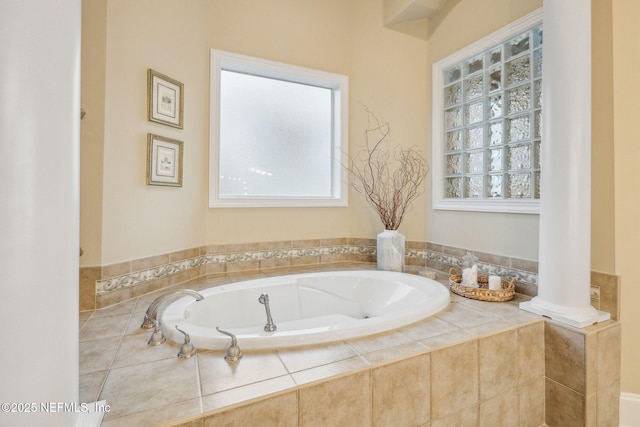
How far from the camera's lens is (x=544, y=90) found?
1553 millimetres

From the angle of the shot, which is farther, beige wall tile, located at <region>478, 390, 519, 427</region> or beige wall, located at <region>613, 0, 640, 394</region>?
beige wall, located at <region>613, 0, 640, 394</region>

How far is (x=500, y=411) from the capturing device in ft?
4.26

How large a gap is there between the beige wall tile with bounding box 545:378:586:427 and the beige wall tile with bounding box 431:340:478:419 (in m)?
0.52

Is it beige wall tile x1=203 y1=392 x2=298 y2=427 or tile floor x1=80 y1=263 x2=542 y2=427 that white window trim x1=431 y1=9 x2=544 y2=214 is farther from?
beige wall tile x1=203 y1=392 x2=298 y2=427

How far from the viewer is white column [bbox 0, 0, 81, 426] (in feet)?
1.81

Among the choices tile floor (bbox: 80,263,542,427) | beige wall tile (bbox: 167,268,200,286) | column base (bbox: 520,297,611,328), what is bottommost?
tile floor (bbox: 80,263,542,427)

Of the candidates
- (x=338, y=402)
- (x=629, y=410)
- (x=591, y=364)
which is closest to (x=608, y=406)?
(x=629, y=410)

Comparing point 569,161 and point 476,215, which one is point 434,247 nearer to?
point 476,215

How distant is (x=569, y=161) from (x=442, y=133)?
1.15 m

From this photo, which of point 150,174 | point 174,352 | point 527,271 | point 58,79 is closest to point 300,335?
point 174,352

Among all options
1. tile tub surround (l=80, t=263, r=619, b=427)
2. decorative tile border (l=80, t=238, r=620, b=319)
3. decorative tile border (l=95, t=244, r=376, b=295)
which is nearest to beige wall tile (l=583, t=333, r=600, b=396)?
tile tub surround (l=80, t=263, r=619, b=427)

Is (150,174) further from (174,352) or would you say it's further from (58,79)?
(58,79)

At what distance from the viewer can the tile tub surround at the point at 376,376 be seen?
869 millimetres

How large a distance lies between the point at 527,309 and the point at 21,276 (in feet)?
6.58
